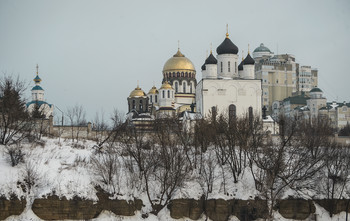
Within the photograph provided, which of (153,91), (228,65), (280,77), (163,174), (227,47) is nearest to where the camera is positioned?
(163,174)

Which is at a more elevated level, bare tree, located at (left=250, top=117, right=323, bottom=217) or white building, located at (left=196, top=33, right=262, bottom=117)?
white building, located at (left=196, top=33, right=262, bottom=117)

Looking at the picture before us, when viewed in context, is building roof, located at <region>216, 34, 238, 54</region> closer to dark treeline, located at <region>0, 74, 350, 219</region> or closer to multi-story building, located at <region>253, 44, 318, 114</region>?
dark treeline, located at <region>0, 74, 350, 219</region>

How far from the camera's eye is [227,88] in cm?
4556

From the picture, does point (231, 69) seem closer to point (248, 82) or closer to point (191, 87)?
point (248, 82)

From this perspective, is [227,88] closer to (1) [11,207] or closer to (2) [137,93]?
(2) [137,93]

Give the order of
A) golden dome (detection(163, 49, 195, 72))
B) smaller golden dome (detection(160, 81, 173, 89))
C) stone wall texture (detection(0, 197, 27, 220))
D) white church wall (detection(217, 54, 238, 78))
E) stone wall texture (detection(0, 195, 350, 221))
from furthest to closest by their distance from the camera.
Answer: golden dome (detection(163, 49, 195, 72)), smaller golden dome (detection(160, 81, 173, 89)), white church wall (detection(217, 54, 238, 78)), stone wall texture (detection(0, 195, 350, 221)), stone wall texture (detection(0, 197, 27, 220))

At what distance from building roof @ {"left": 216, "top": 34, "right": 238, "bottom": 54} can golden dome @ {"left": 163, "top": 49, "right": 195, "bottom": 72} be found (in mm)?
13840

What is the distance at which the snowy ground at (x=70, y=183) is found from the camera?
979 inches

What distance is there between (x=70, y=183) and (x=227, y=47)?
25.3 m

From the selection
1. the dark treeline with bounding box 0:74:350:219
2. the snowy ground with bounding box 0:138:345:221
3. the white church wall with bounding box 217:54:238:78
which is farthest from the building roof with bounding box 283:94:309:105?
the snowy ground with bounding box 0:138:345:221

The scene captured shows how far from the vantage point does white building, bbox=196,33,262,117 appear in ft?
148

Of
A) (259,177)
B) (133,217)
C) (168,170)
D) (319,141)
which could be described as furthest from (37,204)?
(319,141)

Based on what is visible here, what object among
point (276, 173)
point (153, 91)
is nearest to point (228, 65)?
point (153, 91)

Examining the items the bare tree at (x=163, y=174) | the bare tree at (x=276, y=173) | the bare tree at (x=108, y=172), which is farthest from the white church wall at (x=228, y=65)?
the bare tree at (x=108, y=172)
